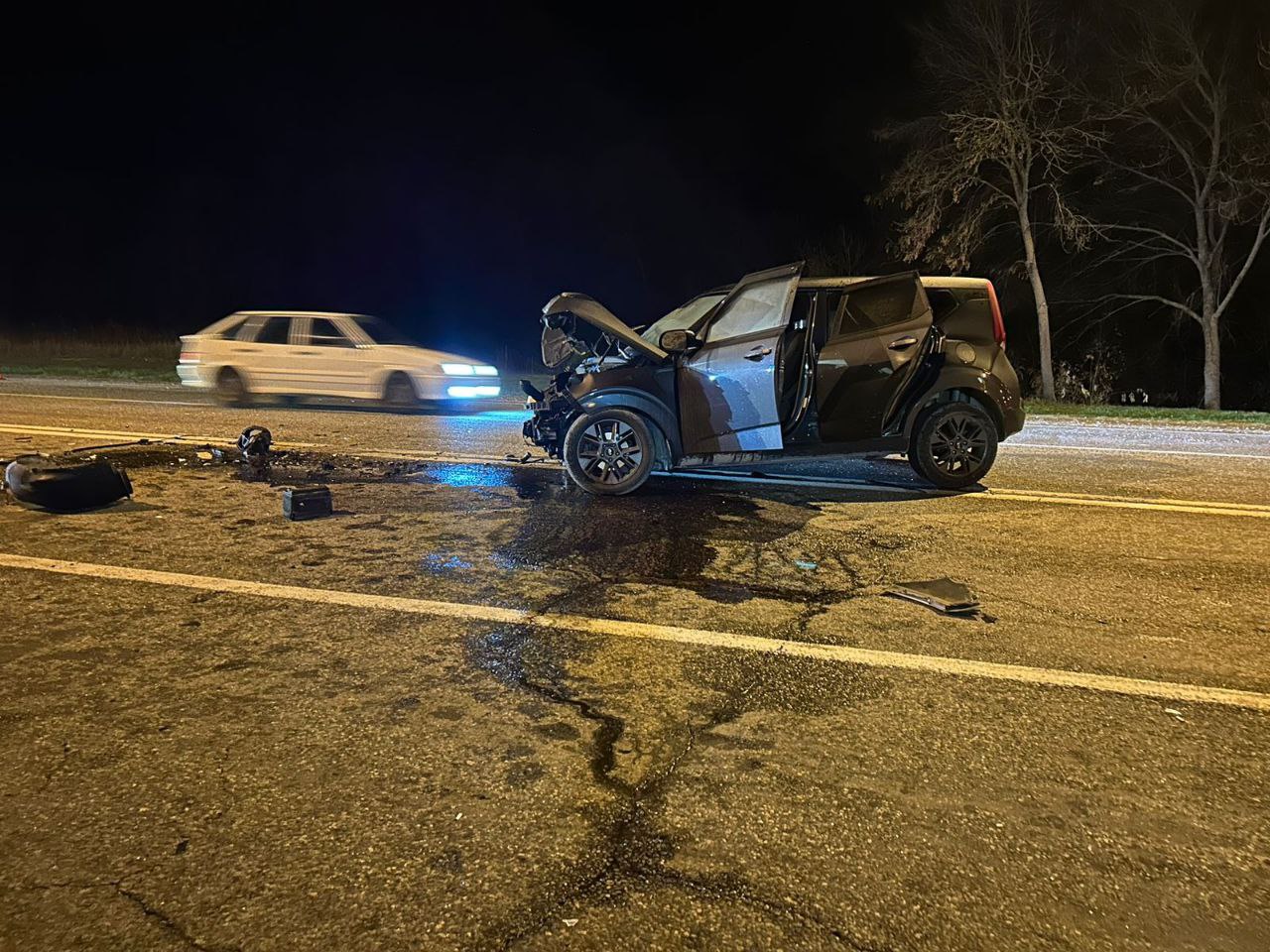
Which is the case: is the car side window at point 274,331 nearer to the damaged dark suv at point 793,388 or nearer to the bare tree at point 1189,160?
the damaged dark suv at point 793,388

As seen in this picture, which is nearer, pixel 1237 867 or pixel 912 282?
Answer: pixel 1237 867

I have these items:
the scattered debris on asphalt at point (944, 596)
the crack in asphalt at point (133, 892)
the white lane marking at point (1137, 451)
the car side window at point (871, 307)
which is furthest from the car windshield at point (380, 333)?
the crack in asphalt at point (133, 892)

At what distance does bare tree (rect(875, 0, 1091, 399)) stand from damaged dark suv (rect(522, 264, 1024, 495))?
48.9 feet

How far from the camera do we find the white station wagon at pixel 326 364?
14.3 metres

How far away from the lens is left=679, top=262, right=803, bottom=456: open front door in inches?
285

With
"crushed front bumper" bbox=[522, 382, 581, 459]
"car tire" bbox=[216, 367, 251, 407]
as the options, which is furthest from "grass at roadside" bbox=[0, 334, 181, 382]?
"crushed front bumper" bbox=[522, 382, 581, 459]

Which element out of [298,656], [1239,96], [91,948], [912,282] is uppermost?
[1239,96]

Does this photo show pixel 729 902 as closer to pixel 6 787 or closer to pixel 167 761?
pixel 167 761

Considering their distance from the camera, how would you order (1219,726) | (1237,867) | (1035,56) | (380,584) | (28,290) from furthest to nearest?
(28,290)
(1035,56)
(380,584)
(1219,726)
(1237,867)

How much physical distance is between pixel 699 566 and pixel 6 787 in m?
3.58

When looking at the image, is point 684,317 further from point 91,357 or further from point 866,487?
point 91,357

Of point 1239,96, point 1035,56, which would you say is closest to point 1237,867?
point 1035,56

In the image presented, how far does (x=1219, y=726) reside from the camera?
3.47m

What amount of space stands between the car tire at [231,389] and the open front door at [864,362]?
35.4ft
